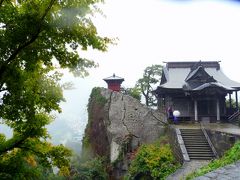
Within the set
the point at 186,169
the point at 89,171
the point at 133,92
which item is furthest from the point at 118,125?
the point at 133,92

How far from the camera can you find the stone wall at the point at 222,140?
19.5 metres

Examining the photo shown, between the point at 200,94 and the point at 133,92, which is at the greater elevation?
the point at 133,92

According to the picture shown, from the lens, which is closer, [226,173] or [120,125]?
[226,173]

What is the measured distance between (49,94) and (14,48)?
6.56 ft

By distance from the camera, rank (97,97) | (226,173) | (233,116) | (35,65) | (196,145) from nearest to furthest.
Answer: (35,65) → (226,173) → (196,145) → (97,97) → (233,116)

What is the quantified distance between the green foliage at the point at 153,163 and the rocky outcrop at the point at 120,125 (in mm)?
2735

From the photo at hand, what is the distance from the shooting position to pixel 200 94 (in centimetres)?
3175

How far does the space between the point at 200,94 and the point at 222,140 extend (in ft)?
36.7

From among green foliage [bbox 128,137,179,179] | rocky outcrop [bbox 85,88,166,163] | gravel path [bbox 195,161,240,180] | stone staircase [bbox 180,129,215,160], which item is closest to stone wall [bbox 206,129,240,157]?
stone staircase [bbox 180,129,215,160]

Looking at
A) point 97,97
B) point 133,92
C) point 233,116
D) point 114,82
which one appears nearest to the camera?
point 97,97

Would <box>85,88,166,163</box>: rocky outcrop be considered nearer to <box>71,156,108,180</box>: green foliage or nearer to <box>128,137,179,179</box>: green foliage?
<box>71,156,108,180</box>: green foliage

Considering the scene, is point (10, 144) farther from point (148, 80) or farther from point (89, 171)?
point (148, 80)

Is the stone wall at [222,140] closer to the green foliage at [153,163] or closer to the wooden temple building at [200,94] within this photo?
the green foliage at [153,163]

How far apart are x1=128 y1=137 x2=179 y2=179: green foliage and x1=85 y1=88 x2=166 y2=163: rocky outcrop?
2735 mm
